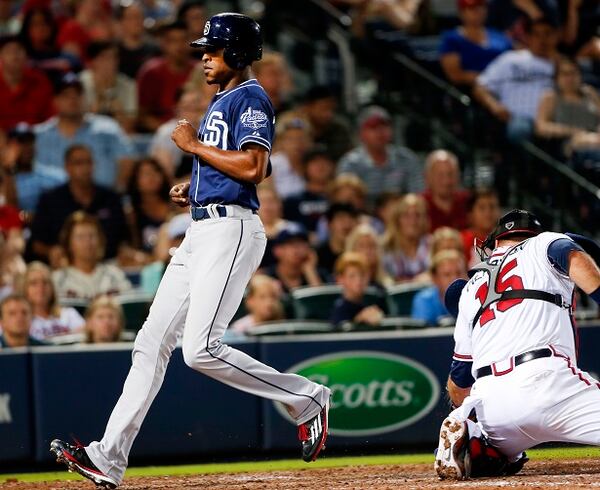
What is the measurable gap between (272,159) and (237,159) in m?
5.01

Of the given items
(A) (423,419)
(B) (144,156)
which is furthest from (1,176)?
(A) (423,419)

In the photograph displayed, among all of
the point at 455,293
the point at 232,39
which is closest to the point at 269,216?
the point at 455,293

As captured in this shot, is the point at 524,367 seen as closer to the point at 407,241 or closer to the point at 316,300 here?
the point at 316,300

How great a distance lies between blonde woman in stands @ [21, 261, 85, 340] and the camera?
8531 millimetres

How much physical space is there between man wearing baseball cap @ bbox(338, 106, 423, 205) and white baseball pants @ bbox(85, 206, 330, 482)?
16.6ft

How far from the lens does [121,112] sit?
10680 mm

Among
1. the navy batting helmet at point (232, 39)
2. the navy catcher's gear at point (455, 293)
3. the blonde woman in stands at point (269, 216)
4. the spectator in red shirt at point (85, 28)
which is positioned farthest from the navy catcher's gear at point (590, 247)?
the spectator in red shirt at point (85, 28)

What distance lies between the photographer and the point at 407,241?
9.84 m

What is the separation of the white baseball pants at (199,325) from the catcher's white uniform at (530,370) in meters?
0.92

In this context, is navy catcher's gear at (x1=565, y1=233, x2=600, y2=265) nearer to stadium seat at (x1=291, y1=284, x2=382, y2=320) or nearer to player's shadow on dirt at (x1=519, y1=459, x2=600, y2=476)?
player's shadow on dirt at (x1=519, y1=459, x2=600, y2=476)

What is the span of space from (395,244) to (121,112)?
2.68 metres

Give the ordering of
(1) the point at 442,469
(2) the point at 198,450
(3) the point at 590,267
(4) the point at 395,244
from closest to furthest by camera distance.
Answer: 1. (3) the point at 590,267
2. (1) the point at 442,469
3. (2) the point at 198,450
4. (4) the point at 395,244

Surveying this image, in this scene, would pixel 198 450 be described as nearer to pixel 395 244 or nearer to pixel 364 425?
pixel 364 425

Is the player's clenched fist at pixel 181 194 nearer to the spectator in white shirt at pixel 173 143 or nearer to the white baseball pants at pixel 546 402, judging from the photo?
the white baseball pants at pixel 546 402
